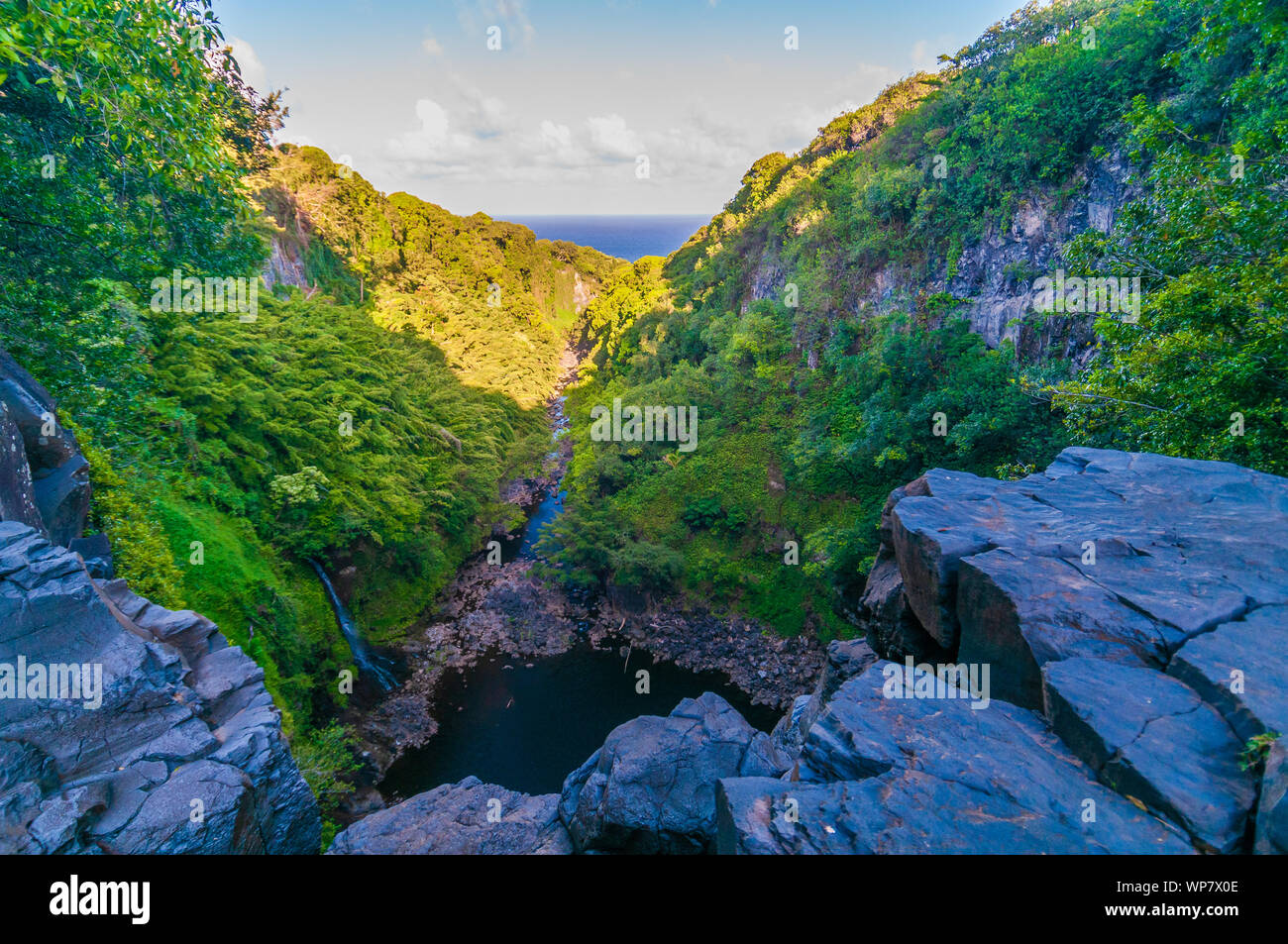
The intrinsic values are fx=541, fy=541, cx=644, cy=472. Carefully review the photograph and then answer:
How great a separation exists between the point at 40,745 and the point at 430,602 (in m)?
19.7

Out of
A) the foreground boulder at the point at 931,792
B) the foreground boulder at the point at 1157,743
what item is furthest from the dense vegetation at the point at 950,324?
the foreground boulder at the point at 931,792

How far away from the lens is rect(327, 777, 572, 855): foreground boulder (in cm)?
994

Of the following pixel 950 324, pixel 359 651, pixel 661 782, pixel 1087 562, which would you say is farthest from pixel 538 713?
pixel 950 324

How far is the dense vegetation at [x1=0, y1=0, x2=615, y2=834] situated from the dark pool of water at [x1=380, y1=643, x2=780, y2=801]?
384 cm

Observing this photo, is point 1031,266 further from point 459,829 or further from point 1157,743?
point 459,829

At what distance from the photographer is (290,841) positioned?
25.5 ft

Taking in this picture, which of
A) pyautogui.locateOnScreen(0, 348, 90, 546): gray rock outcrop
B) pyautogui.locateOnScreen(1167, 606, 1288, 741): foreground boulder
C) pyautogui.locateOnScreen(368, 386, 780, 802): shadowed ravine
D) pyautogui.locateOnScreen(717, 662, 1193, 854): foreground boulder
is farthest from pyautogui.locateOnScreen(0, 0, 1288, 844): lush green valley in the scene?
pyautogui.locateOnScreen(717, 662, 1193, 854): foreground boulder

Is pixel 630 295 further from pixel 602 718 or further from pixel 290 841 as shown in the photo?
pixel 290 841

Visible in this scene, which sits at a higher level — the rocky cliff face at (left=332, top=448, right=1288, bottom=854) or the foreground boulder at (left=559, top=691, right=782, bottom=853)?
the rocky cliff face at (left=332, top=448, right=1288, bottom=854)

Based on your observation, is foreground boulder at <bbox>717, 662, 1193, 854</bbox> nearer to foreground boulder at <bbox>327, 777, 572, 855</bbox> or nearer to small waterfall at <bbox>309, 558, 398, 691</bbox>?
foreground boulder at <bbox>327, 777, 572, 855</bbox>

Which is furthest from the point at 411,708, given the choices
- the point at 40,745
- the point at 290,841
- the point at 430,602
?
the point at 40,745

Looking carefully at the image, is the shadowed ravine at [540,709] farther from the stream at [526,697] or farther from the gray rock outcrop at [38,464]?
the gray rock outcrop at [38,464]

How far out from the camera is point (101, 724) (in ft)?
20.4

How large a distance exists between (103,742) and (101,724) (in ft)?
0.66
